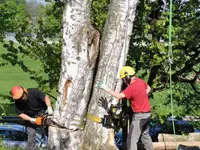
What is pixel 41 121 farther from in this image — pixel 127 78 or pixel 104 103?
pixel 127 78

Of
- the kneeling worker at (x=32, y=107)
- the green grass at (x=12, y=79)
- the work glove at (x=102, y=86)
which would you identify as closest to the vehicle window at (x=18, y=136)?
the kneeling worker at (x=32, y=107)

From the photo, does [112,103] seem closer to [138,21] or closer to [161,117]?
[138,21]

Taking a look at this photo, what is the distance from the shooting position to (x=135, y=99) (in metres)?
7.77

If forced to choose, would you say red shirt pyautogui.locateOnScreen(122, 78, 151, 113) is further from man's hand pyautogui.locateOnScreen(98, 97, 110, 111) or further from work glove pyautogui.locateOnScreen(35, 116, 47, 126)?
work glove pyautogui.locateOnScreen(35, 116, 47, 126)

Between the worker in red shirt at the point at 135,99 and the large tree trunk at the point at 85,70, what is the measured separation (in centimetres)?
31

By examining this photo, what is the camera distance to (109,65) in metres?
8.05

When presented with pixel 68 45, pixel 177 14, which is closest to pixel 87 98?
pixel 68 45

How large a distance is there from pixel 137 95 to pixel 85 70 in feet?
3.44

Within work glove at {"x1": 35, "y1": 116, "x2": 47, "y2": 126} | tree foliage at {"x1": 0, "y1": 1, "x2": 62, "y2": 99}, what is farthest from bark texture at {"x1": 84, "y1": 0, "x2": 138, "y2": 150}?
tree foliage at {"x1": 0, "y1": 1, "x2": 62, "y2": 99}

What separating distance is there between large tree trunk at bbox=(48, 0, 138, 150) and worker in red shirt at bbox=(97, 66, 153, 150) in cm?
31

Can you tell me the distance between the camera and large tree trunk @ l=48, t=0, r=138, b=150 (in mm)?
7961

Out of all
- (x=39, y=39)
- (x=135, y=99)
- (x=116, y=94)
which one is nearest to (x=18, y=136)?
(x=39, y=39)

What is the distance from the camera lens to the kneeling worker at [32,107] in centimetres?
847

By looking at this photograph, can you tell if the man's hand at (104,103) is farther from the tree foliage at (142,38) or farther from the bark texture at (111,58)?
the tree foliage at (142,38)
